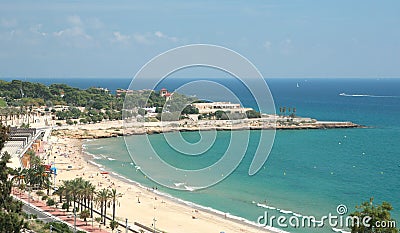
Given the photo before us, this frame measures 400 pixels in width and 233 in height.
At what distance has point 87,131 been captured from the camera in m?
73.7

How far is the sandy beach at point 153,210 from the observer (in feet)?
103

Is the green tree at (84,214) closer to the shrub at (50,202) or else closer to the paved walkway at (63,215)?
the paved walkway at (63,215)

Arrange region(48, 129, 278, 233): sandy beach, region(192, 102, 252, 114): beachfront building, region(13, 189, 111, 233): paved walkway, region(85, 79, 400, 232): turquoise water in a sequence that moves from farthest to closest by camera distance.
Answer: region(192, 102, 252, 114): beachfront building < region(85, 79, 400, 232): turquoise water < region(48, 129, 278, 233): sandy beach < region(13, 189, 111, 233): paved walkway

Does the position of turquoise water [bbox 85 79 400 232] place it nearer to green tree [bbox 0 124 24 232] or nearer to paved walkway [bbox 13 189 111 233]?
paved walkway [bbox 13 189 111 233]

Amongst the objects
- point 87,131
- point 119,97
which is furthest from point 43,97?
point 87,131

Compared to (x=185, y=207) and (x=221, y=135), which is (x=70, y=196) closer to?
(x=185, y=207)

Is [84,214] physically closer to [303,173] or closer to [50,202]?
[50,202]

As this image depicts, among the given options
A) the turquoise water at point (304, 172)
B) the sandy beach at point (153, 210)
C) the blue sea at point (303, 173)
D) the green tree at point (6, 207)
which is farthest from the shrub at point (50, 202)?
the green tree at point (6, 207)

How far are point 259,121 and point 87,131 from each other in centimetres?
2740

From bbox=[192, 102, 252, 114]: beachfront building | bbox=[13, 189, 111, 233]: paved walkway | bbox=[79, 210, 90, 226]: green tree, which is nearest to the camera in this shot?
bbox=[13, 189, 111, 233]: paved walkway

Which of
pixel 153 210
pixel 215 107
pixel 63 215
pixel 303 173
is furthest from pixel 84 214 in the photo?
pixel 215 107

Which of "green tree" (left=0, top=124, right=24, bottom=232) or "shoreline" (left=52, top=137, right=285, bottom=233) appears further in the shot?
"shoreline" (left=52, top=137, right=285, bottom=233)

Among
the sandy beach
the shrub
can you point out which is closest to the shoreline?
the sandy beach

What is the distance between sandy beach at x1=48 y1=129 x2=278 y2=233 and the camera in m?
31.3
